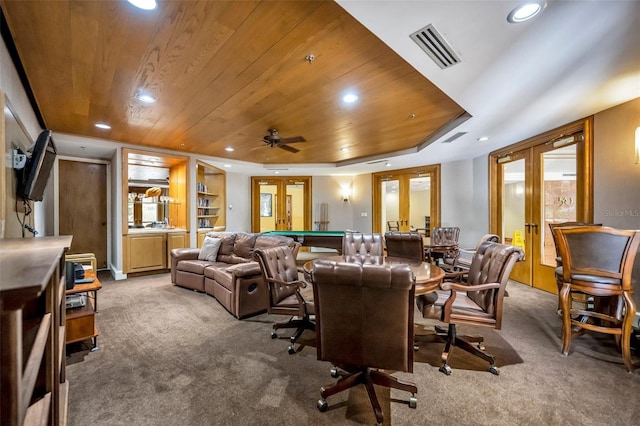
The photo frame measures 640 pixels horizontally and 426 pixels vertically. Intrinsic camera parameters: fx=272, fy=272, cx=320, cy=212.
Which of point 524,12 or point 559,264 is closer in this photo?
point 524,12

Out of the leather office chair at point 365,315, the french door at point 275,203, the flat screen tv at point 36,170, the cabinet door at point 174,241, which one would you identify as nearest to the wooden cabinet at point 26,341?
the leather office chair at point 365,315

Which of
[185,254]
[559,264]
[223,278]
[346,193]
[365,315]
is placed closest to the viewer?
[365,315]

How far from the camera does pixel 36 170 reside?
218cm

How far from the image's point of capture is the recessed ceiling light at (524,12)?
156 centimetres

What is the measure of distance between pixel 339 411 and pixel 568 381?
1.73 meters

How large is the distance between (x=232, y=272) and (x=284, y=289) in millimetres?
926

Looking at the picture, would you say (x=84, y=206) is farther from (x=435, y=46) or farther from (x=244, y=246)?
(x=435, y=46)

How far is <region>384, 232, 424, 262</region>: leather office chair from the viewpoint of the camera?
3615mm

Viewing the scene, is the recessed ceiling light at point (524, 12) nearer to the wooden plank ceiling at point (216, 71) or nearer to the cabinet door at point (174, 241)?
the wooden plank ceiling at point (216, 71)

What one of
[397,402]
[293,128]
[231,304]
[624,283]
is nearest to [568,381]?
[624,283]

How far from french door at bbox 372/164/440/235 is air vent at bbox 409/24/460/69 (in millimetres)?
4860

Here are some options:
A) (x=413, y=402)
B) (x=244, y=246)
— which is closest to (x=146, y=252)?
(x=244, y=246)

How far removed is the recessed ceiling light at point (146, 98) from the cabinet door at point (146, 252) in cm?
297

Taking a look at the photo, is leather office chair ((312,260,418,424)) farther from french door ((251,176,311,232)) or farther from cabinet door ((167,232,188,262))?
french door ((251,176,311,232))
